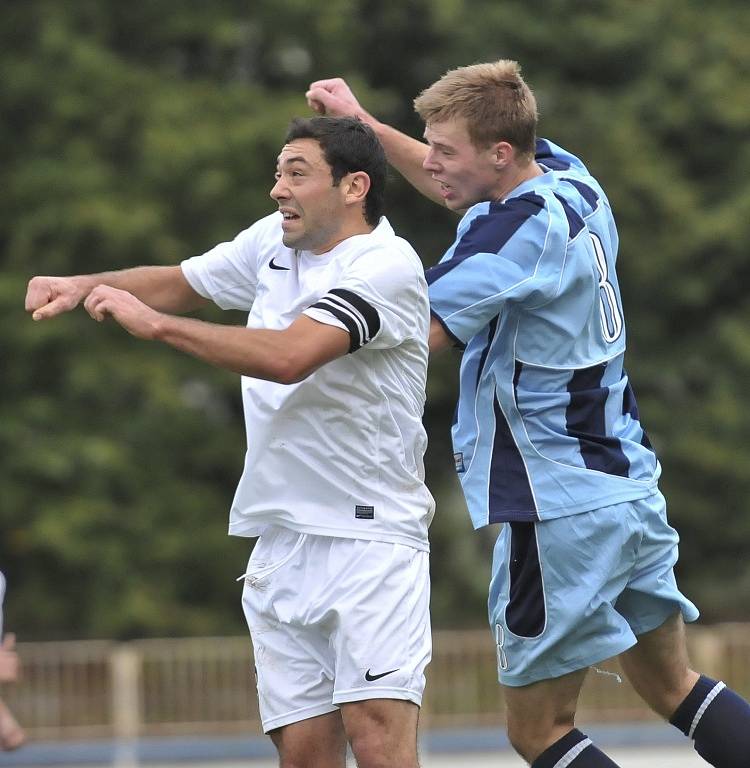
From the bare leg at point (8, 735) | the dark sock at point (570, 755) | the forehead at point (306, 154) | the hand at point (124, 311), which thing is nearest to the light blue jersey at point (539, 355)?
the forehead at point (306, 154)

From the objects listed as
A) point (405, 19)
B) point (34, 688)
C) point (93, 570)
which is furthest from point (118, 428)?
point (405, 19)

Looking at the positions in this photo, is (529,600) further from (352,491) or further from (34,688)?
(34,688)

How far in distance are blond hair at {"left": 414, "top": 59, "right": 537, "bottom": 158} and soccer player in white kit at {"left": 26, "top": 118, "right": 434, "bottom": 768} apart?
28 centimetres

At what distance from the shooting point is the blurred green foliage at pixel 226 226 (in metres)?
17.3

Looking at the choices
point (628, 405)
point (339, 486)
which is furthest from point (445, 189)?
point (339, 486)

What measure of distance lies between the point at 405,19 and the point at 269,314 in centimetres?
1527

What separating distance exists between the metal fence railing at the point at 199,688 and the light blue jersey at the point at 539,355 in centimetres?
986

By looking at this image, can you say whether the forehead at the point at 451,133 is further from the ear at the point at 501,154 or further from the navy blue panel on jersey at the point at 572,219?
the navy blue panel on jersey at the point at 572,219

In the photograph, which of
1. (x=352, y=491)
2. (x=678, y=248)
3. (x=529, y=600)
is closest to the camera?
(x=352, y=491)

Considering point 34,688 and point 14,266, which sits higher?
point 14,266

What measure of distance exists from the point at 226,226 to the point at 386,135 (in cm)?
1227

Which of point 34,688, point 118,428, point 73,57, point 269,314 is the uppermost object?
point 73,57

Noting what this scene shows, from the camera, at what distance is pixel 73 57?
17.6 metres

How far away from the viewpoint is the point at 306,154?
4.68 m
